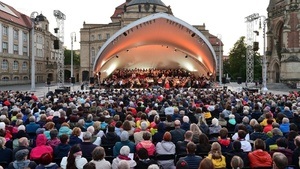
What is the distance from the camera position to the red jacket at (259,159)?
5.64 metres

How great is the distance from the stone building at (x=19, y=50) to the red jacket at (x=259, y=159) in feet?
139

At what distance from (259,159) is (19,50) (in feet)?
182

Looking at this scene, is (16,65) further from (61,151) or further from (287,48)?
(61,151)

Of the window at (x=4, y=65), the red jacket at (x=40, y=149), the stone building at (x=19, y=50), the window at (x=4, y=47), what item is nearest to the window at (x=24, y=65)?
the stone building at (x=19, y=50)

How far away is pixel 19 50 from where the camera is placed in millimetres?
54375

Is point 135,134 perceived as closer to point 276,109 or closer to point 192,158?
point 192,158

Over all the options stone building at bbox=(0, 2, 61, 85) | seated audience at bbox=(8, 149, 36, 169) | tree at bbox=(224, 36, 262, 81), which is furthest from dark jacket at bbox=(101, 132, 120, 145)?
tree at bbox=(224, 36, 262, 81)

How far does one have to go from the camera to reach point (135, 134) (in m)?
7.52

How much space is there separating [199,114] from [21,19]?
55390 millimetres

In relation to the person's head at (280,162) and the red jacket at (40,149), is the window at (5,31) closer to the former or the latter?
the red jacket at (40,149)

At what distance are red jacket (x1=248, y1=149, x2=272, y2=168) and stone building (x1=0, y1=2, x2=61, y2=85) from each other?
4223 cm

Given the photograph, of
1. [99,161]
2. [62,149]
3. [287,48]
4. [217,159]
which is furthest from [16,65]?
[217,159]

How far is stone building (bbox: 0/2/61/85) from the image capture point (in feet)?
161

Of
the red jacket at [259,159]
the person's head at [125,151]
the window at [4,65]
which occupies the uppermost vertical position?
the window at [4,65]
